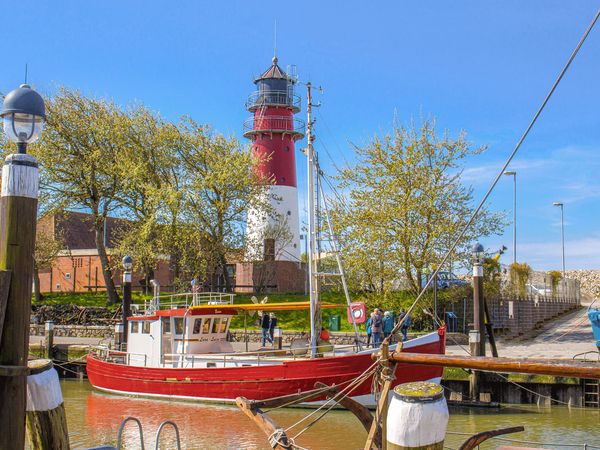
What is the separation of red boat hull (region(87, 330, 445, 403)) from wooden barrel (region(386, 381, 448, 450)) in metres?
13.9

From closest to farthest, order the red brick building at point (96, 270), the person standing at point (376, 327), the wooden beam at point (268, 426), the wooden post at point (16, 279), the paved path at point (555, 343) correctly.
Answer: the wooden post at point (16, 279) → the wooden beam at point (268, 426) → the person standing at point (376, 327) → the paved path at point (555, 343) → the red brick building at point (96, 270)

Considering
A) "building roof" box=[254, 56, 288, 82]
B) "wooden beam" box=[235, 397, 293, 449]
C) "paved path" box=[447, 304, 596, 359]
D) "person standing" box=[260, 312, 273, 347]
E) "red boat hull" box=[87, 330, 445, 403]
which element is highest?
"building roof" box=[254, 56, 288, 82]

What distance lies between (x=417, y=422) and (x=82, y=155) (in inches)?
1528

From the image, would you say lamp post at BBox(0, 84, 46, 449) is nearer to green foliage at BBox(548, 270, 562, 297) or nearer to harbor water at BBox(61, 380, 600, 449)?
harbor water at BBox(61, 380, 600, 449)

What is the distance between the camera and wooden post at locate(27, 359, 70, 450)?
5945 mm

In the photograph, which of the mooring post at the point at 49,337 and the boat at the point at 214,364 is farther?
the mooring post at the point at 49,337

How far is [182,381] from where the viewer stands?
22.6m

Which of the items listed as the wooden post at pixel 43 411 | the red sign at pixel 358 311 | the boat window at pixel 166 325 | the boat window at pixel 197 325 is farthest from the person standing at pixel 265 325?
the wooden post at pixel 43 411

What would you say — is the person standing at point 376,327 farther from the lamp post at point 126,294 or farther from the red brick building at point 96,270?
the red brick building at point 96,270

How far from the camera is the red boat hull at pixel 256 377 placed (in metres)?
19.8

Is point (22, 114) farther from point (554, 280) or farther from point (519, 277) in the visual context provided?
point (554, 280)

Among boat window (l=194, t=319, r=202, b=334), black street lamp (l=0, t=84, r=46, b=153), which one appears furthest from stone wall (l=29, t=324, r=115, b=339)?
black street lamp (l=0, t=84, r=46, b=153)

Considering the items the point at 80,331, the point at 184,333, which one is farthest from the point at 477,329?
the point at 80,331

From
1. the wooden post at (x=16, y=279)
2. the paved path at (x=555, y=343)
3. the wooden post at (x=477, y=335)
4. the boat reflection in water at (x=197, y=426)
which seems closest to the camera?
the wooden post at (x=16, y=279)
